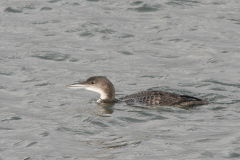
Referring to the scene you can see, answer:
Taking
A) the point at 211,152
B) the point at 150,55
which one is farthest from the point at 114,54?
the point at 211,152

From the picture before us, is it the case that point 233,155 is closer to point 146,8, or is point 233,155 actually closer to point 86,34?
point 86,34

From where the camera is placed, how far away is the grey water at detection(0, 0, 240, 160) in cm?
832

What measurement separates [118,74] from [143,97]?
2.22 metres

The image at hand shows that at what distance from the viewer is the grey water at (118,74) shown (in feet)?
27.3

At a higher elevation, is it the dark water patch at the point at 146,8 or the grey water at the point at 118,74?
the dark water patch at the point at 146,8

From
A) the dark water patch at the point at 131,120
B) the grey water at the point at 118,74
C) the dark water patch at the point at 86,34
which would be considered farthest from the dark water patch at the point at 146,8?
the dark water patch at the point at 131,120

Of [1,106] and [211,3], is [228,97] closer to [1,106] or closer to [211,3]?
[1,106]

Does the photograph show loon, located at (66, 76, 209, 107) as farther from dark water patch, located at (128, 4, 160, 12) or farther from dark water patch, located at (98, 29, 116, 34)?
dark water patch, located at (128, 4, 160, 12)

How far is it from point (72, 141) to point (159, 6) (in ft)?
32.2

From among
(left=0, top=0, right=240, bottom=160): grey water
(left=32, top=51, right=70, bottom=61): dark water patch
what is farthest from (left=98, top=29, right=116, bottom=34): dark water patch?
(left=32, top=51, right=70, bottom=61): dark water patch

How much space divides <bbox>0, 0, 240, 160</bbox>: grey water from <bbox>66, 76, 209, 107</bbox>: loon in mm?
150

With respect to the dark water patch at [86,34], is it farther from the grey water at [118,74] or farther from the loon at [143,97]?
the loon at [143,97]

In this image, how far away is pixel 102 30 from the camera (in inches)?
620

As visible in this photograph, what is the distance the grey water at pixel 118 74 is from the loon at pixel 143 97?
0.15 meters
